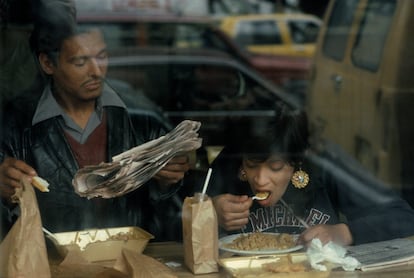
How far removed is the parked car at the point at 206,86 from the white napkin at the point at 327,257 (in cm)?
226

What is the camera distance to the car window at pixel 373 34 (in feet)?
13.8

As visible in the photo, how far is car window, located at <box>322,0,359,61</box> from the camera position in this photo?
4.63 metres

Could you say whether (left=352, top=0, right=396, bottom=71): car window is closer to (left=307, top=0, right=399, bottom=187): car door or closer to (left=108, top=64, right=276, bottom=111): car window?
(left=307, top=0, right=399, bottom=187): car door

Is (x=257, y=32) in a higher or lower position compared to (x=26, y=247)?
higher

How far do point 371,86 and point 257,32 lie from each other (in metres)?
1.24

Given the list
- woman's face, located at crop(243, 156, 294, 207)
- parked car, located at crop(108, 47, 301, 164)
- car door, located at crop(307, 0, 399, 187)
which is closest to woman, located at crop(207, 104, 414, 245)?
woman's face, located at crop(243, 156, 294, 207)

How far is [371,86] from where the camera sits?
14.2 ft

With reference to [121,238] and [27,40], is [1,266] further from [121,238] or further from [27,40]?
[27,40]

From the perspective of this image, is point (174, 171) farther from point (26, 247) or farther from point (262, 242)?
point (26, 247)

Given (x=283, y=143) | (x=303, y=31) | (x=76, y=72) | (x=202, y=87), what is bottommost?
(x=202, y=87)

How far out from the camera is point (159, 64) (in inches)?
193

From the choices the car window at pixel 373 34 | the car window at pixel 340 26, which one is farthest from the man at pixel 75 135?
the car window at pixel 340 26

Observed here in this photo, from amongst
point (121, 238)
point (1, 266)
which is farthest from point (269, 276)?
point (1, 266)

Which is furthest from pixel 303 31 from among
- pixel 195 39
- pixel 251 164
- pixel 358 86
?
pixel 251 164
